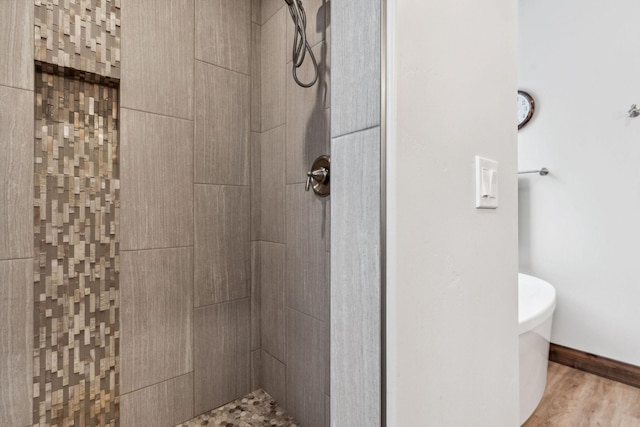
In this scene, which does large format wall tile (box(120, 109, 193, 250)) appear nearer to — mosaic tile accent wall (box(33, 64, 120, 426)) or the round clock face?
mosaic tile accent wall (box(33, 64, 120, 426))

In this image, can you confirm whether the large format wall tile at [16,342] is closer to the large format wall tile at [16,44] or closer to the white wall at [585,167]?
the large format wall tile at [16,44]

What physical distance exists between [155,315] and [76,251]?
40 centimetres

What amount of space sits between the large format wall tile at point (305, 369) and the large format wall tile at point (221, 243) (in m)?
0.34

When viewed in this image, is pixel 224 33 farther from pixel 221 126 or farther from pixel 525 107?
pixel 525 107

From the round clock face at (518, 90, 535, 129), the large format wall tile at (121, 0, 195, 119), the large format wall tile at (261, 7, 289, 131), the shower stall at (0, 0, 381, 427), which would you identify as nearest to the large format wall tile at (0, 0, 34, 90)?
the shower stall at (0, 0, 381, 427)

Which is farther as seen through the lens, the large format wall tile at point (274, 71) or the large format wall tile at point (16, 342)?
the large format wall tile at point (274, 71)

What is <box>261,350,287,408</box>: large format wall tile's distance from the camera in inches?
62.3

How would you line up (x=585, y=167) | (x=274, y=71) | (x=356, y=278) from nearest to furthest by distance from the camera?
(x=356, y=278) < (x=274, y=71) < (x=585, y=167)

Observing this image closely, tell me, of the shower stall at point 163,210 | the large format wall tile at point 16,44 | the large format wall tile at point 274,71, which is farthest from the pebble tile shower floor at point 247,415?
the large format wall tile at point 16,44

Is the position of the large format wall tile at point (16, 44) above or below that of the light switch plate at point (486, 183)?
above

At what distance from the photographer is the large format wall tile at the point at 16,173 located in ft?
3.63

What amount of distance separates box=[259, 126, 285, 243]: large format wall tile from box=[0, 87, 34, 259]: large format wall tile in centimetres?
92

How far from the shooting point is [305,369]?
146cm

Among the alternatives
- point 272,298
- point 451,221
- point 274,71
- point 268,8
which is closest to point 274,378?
point 272,298
